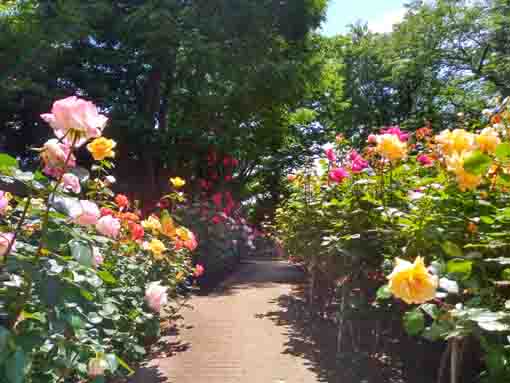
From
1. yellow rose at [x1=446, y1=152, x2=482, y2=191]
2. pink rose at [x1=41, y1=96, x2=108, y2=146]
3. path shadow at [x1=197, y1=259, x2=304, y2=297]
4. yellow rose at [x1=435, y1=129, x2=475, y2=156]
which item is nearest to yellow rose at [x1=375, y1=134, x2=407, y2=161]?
yellow rose at [x1=435, y1=129, x2=475, y2=156]

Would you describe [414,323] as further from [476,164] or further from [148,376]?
[148,376]

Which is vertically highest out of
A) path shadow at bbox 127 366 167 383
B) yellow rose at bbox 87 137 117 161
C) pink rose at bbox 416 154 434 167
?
pink rose at bbox 416 154 434 167

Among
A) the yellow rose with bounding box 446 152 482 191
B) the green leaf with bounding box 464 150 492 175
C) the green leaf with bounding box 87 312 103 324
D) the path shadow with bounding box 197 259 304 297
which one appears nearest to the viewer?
the green leaf with bounding box 464 150 492 175

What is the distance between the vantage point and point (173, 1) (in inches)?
375

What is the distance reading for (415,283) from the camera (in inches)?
49.7

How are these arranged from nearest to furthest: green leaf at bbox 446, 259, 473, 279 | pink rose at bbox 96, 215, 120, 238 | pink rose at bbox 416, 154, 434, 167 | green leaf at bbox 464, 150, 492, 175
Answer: green leaf at bbox 464, 150, 492, 175 → green leaf at bbox 446, 259, 473, 279 → pink rose at bbox 96, 215, 120, 238 → pink rose at bbox 416, 154, 434, 167

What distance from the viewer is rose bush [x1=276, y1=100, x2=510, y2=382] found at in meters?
1.34

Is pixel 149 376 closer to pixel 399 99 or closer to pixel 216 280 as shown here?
pixel 216 280

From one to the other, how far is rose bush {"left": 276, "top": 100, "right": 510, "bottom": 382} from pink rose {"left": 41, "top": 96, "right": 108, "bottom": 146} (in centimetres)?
97

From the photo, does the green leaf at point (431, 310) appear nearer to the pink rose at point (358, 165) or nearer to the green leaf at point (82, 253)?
the green leaf at point (82, 253)

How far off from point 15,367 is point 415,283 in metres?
1.03

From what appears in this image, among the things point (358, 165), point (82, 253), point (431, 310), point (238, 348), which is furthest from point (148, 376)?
point (431, 310)

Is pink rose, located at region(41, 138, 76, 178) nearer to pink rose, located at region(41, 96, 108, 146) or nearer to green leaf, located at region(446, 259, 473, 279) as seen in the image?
pink rose, located at region(41, 96, 108, 146)

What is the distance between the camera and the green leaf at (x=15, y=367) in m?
1.10
